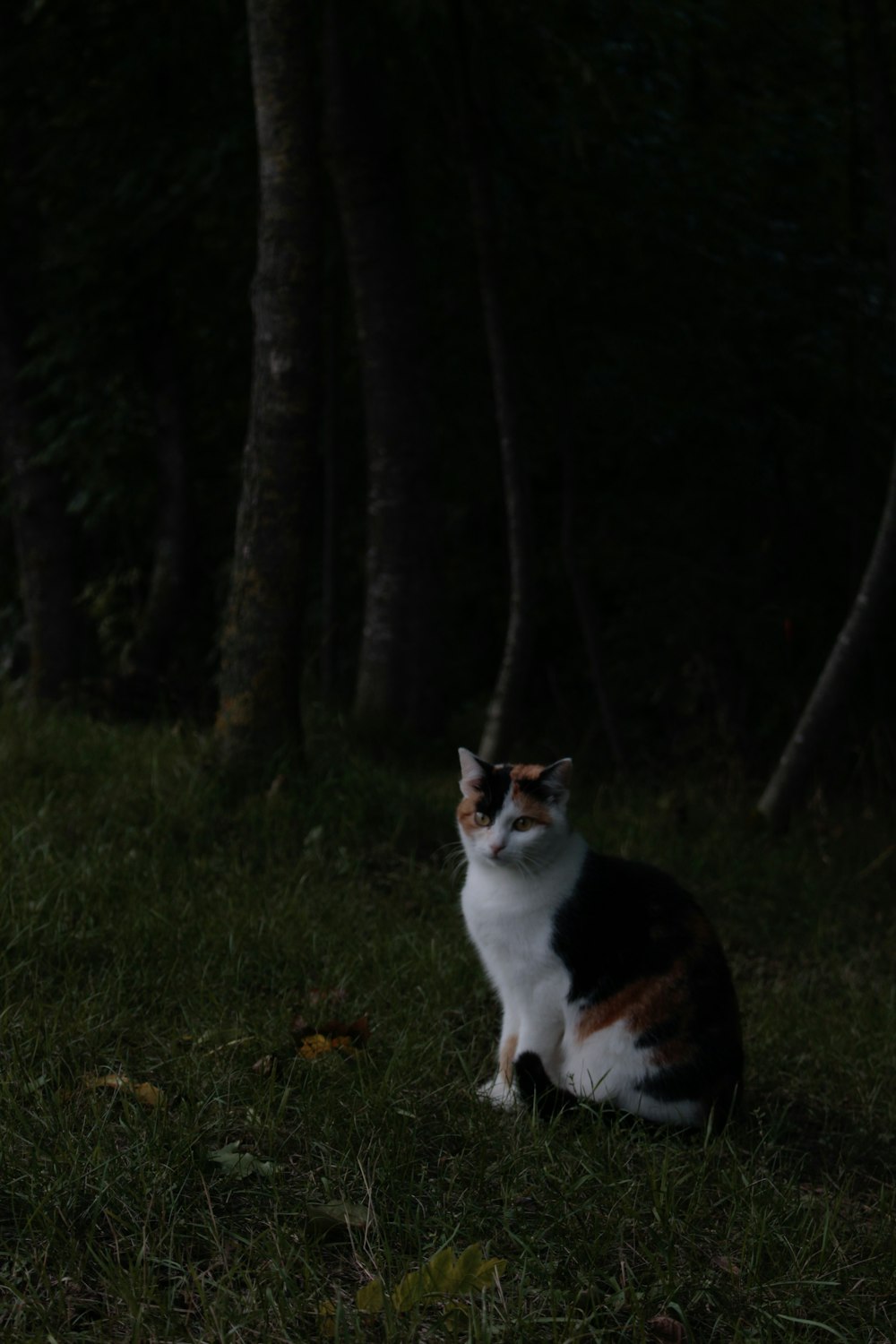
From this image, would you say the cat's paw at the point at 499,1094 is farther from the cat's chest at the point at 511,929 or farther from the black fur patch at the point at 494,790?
the black fur patch at the point at 494,790

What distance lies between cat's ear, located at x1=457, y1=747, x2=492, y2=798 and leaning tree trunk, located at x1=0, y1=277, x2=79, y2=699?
6496 mm

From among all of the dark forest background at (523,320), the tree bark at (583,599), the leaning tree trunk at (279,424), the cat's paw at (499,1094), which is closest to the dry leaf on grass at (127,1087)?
the cat's paw at (499,1094)

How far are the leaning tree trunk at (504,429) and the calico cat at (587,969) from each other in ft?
12.3

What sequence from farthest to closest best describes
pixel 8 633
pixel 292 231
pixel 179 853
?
1. pixel 8 633
2. pixel 292 231
3. pixel 179 853

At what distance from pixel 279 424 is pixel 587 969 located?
3153 mm

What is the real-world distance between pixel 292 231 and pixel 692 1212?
4508 millimetres

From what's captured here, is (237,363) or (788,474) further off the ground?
(237,363)

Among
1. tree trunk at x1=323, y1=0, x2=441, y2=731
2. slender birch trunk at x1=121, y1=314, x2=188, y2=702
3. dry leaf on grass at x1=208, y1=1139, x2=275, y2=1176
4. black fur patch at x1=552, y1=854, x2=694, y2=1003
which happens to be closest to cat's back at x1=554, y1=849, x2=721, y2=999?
black fur patch at x1=552, y1=854, x2=694, y2=1003

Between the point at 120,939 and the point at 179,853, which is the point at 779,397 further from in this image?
the point at 120,939

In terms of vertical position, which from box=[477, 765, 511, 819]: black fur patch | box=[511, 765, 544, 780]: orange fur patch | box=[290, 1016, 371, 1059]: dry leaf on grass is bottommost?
box=[290, 1016, 371, 1059]: dry leaf on grass

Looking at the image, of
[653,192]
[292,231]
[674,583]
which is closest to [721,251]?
[653,192]

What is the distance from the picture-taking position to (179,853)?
476 cm

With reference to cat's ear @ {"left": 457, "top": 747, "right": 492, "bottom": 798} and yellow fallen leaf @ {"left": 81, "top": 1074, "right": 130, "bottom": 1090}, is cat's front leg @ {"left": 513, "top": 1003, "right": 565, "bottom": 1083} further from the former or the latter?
yellow fallen leaf @ {"left": 81, "top": 1074, "right": 130, "bottom": 1090}

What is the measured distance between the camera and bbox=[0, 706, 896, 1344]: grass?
2.18 metres
